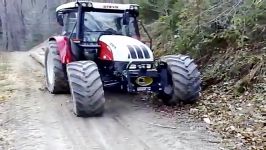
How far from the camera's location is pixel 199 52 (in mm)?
9383

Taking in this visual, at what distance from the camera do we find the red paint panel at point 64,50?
827 cm

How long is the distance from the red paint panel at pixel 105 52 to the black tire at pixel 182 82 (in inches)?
39.1

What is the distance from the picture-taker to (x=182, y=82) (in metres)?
7.35

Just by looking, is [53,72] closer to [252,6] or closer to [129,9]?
[129,9]

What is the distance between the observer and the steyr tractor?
692 cm

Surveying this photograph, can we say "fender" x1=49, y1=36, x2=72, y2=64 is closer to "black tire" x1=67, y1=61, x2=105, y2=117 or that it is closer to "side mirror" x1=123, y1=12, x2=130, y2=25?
"side mirror" x1=123, y1=12, x2=130, y2=25

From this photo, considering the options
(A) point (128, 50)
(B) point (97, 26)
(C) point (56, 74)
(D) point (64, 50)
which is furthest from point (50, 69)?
(A) point (128, 50)

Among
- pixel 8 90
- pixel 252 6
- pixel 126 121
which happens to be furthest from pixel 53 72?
pixel 252 6

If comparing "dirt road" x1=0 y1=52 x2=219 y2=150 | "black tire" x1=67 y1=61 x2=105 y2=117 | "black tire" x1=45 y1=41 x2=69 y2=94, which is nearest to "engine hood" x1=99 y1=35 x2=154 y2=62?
"black tire" x1=67 y1=61 x2=105 y2=117

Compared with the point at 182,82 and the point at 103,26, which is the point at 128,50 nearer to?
the point at 182,82

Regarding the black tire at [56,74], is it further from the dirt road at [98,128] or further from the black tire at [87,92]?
the black tire at [87,92]

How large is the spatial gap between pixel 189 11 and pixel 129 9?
1.68 m

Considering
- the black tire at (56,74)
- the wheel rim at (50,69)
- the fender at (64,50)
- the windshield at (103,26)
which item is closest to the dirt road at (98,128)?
the black tire at (56,74)

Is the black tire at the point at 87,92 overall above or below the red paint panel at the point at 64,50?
below
